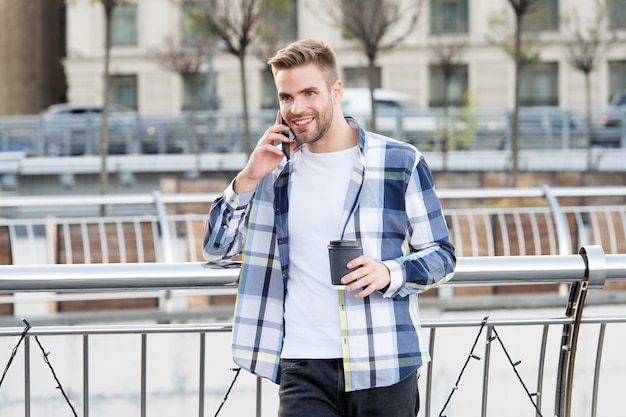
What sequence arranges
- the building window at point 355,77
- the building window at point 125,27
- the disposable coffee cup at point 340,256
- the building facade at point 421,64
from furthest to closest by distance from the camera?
the building window at point 125,27 < the building window at point 355,77 < the building facade at point 421,64 < the disposable coffee cup at point 340,256

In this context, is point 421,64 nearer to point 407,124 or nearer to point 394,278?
point 407,124

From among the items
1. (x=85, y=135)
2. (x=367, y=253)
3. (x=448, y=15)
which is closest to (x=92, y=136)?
(x=85, y=135)

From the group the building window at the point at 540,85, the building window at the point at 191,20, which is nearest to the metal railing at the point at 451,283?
the building window at the point at 191,20

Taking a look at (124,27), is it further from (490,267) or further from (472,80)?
(490,267)

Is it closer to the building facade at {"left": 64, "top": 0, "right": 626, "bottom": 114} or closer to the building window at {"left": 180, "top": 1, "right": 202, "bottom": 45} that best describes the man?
the building window at {"left": 180, "top": 1, "right": 202, "bottom": 45}

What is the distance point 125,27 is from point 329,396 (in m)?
40.4

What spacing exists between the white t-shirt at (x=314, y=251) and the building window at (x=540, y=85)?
3810 centimetres

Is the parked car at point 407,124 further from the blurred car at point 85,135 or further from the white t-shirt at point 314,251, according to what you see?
the white t-shirt at point 314,251

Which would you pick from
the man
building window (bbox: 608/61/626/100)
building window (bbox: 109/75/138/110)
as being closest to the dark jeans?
the man

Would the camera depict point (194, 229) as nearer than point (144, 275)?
No

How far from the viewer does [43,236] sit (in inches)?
432

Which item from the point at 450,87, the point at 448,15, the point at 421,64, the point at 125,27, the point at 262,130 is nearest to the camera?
the point at 262,130

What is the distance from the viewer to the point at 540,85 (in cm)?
4053

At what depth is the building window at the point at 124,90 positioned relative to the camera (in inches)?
1653
